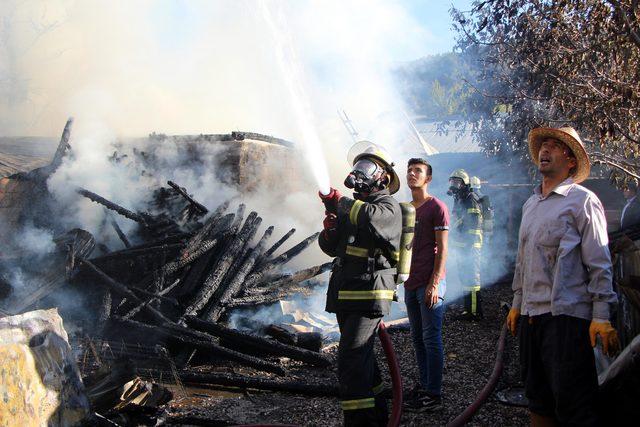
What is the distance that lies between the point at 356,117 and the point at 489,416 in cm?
1777

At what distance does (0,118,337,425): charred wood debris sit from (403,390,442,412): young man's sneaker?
2.65ft

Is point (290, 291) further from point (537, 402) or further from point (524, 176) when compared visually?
point (524, 176)

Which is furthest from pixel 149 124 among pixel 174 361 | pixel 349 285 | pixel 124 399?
pixel 349 285

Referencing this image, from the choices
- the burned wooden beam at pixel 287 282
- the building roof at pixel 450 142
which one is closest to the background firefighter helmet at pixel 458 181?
the burned wooden beam at pixel 287 282

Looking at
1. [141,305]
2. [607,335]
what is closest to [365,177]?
[607,335]

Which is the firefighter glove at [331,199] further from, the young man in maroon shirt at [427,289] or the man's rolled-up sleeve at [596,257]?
the man's rolled-up sleeve at [596,257]

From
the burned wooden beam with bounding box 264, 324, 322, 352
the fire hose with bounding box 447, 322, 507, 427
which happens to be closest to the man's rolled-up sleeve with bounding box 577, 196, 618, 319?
the fire hose with bounding box 447, 322, 507, 427

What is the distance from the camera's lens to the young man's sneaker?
4.26 metres

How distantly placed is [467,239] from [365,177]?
4569mm

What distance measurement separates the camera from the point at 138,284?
7.15 m

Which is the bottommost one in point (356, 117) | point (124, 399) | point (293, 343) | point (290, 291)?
point (124, 399)

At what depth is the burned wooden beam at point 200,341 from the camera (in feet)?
18.4

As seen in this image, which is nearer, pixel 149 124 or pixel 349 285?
pixel 349 285

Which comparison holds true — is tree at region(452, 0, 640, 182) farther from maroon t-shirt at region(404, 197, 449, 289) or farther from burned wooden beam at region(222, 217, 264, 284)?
burned wooden beam at region(222, 217, 264, 284)
